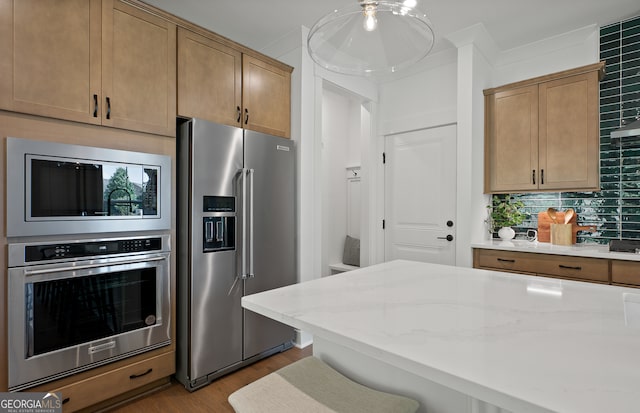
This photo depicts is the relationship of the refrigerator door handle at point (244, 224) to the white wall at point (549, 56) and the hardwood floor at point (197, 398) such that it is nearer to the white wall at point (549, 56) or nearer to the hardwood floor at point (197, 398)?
the hardwood floor at point (197, 398)

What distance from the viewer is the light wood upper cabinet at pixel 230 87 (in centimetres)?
221

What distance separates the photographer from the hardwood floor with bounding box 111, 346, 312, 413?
1.95 meters

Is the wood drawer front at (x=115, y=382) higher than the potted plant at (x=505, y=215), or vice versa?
the potted plant at (x=505, y=215)

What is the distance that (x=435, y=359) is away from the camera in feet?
2.25

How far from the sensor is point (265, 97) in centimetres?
271

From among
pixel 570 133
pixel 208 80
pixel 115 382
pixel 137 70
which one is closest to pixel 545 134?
pixel 570 133

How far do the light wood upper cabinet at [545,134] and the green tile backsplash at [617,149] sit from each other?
276 mm

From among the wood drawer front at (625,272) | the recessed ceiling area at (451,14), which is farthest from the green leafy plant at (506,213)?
the recessed ceiling area at (451,14)

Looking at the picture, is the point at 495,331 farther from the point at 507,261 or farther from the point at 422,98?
the point at 422,98

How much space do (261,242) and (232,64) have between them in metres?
1.39

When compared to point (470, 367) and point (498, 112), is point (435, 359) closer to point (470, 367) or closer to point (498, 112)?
point (470, 367)

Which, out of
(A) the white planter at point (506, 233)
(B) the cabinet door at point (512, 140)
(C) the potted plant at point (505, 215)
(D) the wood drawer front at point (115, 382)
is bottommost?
(D) the wood drawer front at point (115, 382)

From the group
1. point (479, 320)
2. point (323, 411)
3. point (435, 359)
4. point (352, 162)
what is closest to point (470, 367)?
point (435, 359)

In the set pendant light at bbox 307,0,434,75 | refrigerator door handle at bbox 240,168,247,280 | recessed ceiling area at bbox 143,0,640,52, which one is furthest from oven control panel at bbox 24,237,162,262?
recessed ceiling area at bbox 143,0,640,52
